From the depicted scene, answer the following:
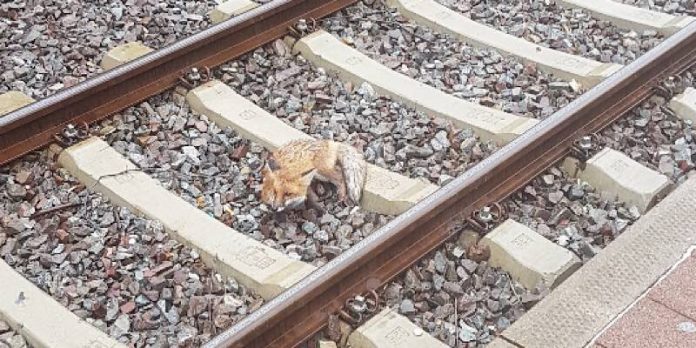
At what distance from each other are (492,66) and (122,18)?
233 centimetres

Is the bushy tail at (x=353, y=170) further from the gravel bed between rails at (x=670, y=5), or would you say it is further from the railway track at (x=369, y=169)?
the gravel bed between rails at (x=670, y=5)

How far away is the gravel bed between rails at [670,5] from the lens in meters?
6.54

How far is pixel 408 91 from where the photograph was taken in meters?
5.61

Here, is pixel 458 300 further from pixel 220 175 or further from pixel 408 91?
pixel 408 91

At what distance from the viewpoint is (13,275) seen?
14.1 feet

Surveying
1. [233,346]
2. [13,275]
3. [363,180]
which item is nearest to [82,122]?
[13,275]

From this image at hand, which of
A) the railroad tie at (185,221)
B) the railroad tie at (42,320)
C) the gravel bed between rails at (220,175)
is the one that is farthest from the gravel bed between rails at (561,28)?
the railroad tie at (42,320)

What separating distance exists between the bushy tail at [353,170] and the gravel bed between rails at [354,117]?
0.17 metres

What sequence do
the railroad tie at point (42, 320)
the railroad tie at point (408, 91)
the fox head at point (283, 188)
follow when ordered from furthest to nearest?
the railroad tie at point (408, 91)
the fox head at point (283, 188)
the railroad tie at point (42, 320)

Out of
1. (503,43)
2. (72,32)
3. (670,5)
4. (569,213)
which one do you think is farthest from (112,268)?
(670,5)

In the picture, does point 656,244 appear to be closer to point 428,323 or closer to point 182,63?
point 428,323

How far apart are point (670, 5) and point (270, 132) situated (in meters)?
3.03

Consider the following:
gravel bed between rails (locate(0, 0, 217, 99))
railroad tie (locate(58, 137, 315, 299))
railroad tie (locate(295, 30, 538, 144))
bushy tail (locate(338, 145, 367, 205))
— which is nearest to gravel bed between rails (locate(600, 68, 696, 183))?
railroad tie (locate(295, 30, 538, 144))

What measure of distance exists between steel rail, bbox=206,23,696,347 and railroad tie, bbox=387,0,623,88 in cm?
27
